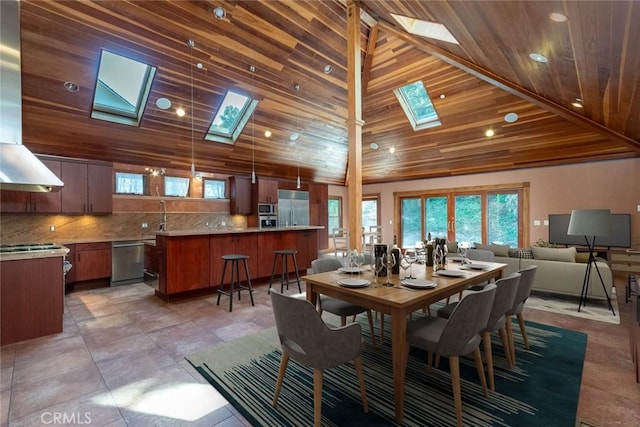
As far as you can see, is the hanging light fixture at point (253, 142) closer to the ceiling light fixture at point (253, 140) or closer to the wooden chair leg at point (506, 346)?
the ceiling light fixture at point (253, 140)

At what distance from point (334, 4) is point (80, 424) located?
17.0ft

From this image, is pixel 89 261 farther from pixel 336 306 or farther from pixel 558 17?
pixel 558 17

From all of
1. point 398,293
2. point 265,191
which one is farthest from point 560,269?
point 265,191

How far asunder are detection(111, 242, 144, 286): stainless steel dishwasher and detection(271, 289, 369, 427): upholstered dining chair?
504 centimetres

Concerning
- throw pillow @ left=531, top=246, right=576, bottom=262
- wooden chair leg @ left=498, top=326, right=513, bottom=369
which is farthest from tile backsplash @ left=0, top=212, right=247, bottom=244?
throw pillow @ left=531, top=246, right=576, bottom=262

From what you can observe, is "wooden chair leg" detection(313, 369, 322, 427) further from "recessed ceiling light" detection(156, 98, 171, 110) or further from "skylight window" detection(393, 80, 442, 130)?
"skylight window" detection(393, 80, 442, 130)

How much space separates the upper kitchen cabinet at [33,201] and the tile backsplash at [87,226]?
40 centimetres

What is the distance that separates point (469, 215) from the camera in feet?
25.8

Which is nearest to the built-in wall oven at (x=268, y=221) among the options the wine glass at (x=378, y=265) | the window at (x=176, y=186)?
the window at (x=176, y=186)

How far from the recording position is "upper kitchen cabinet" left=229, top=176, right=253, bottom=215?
7430 mm

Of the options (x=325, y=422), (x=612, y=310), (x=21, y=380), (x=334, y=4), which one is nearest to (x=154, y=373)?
(x=21, y=380)

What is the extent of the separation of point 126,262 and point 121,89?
10.2ft

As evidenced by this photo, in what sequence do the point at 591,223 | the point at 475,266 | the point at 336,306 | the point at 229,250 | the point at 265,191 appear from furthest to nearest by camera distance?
the point at 265,191 → the point at 229,250 → the point at 591,223 → the point at 475,266 → the point at 336,306

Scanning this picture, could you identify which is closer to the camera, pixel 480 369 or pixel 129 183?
pixel 480 369
